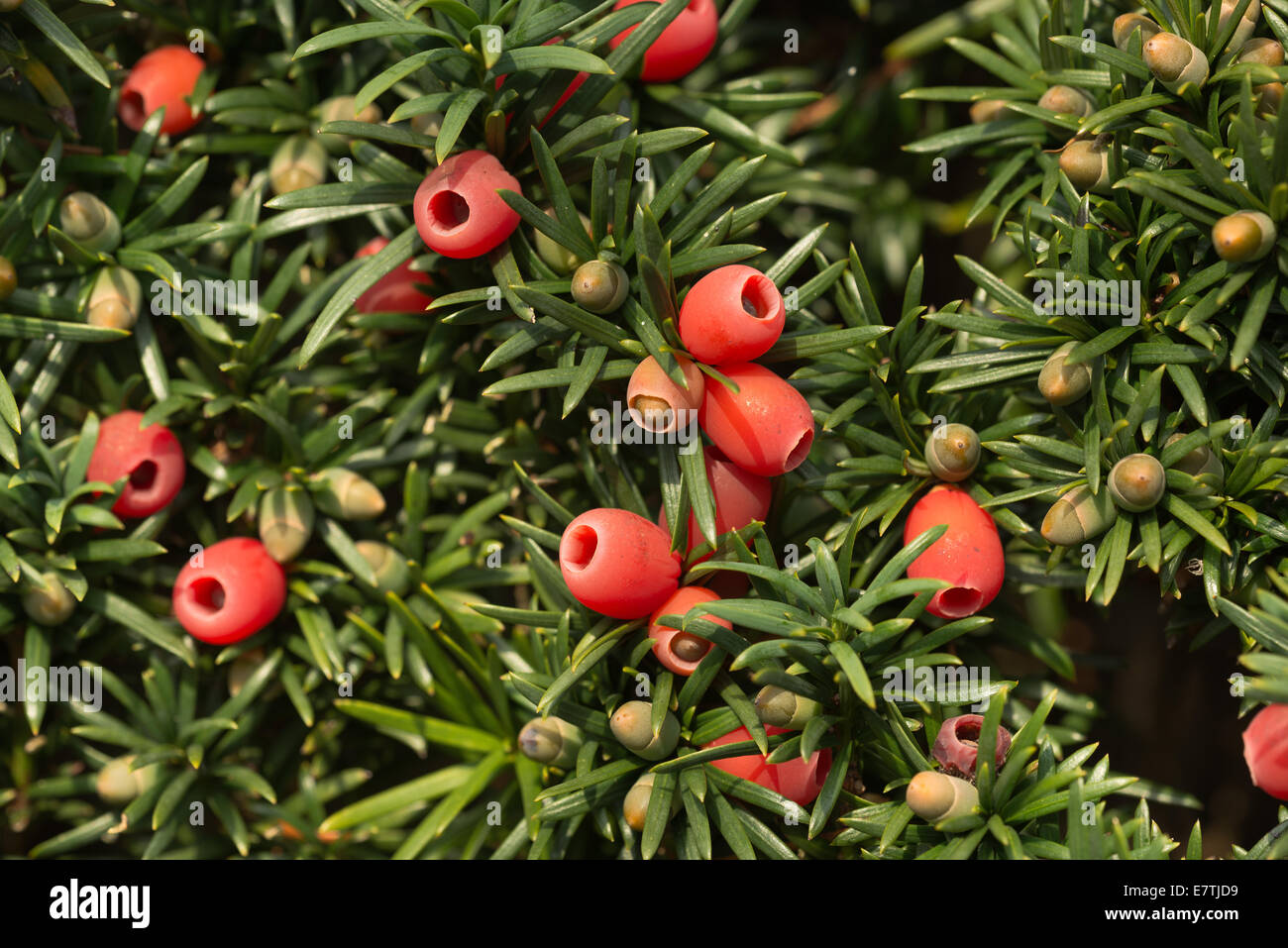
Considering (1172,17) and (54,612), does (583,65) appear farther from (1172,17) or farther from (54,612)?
(54,612)

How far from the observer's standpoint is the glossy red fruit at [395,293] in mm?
1441

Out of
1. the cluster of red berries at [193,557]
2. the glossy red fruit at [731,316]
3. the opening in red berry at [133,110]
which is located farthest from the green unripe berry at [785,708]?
the opening in red berry at [133,110]

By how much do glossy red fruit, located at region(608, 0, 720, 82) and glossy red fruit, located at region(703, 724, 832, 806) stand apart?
945 millimetres

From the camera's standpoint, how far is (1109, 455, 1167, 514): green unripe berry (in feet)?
3.50

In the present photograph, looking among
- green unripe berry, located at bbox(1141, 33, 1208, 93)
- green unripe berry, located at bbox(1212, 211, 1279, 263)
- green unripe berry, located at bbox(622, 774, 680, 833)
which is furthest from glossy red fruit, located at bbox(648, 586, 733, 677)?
green unripe berry, located at bbox(1141, 33, 1208, 93)

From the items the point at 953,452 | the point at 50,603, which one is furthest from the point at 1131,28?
the point at 50,603

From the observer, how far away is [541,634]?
138 cm

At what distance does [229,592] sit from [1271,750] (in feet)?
4.36

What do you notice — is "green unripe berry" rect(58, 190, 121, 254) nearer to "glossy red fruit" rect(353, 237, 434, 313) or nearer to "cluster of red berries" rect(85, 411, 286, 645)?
"cluster of red berries" rect(85, 411, 286, 645)

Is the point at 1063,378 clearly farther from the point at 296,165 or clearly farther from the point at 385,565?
the point at 296,165

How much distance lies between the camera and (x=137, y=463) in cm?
136
